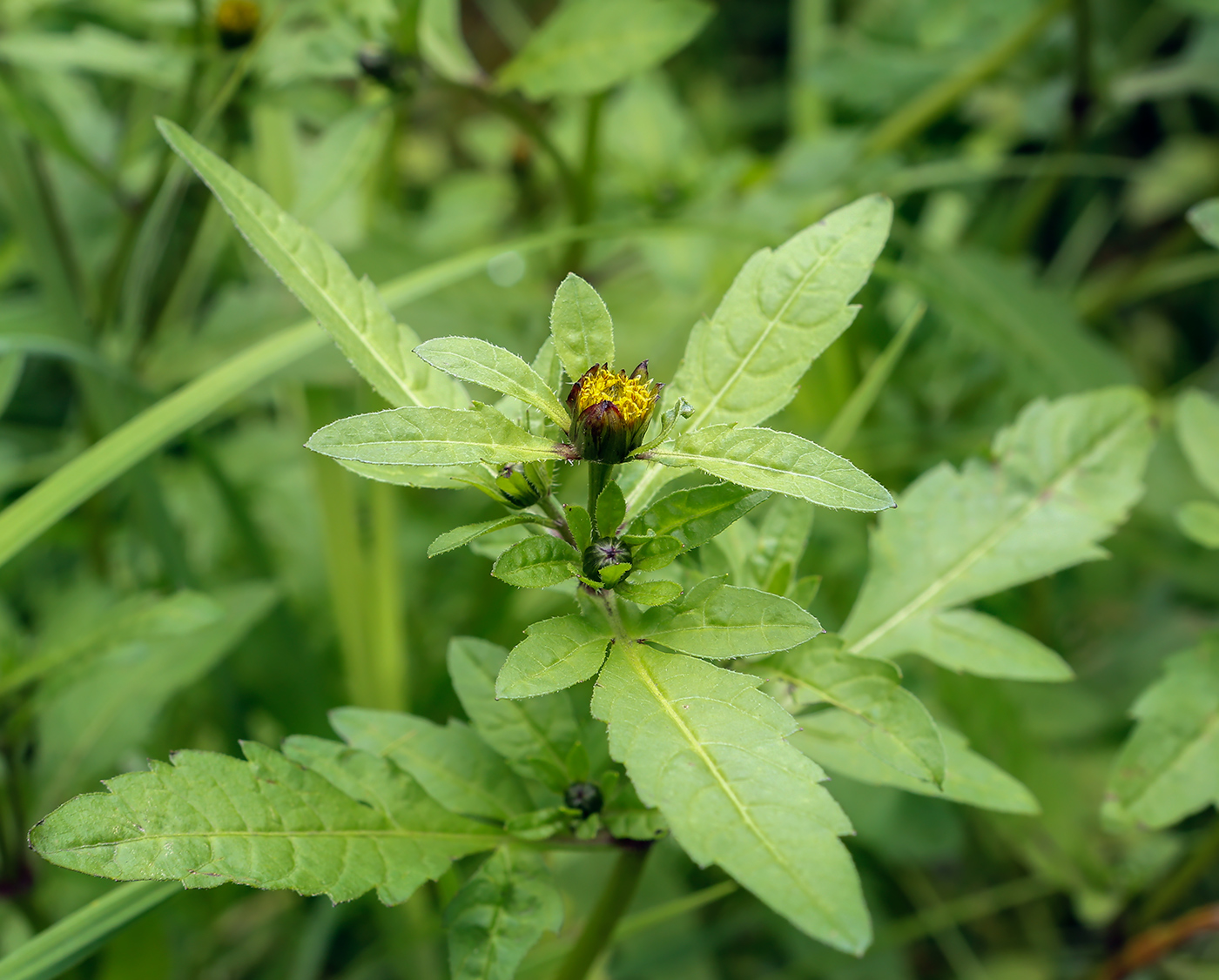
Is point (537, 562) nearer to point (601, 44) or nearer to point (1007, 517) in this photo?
point (1007, 517)

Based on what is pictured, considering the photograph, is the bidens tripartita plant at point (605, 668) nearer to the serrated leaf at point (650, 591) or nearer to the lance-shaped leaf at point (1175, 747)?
the serrated leaf at point (650, 591)

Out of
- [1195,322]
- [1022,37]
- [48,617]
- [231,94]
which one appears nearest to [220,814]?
[48,617]

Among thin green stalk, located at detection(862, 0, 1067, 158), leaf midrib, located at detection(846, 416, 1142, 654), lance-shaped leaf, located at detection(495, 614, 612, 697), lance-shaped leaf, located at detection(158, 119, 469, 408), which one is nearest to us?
lance-shaped leaf, located at detection(495, 614, 612, 697)

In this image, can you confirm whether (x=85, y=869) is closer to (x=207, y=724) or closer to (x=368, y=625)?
(x=368, y=625)

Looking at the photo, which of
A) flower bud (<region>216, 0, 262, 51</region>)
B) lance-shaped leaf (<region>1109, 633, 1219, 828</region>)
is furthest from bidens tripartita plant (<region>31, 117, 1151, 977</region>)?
flower bud (<region>216, 0, 262, 51</region>)

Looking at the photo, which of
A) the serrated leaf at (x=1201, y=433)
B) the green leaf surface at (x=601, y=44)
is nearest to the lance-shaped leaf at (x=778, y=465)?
the serrated leaf at (x=1201, y=433)

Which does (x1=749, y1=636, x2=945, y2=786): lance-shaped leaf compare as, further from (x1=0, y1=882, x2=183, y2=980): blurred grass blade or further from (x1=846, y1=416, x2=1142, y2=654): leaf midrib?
(x1=0, y1=882, x2=183, y2=980): blurred grass blade
